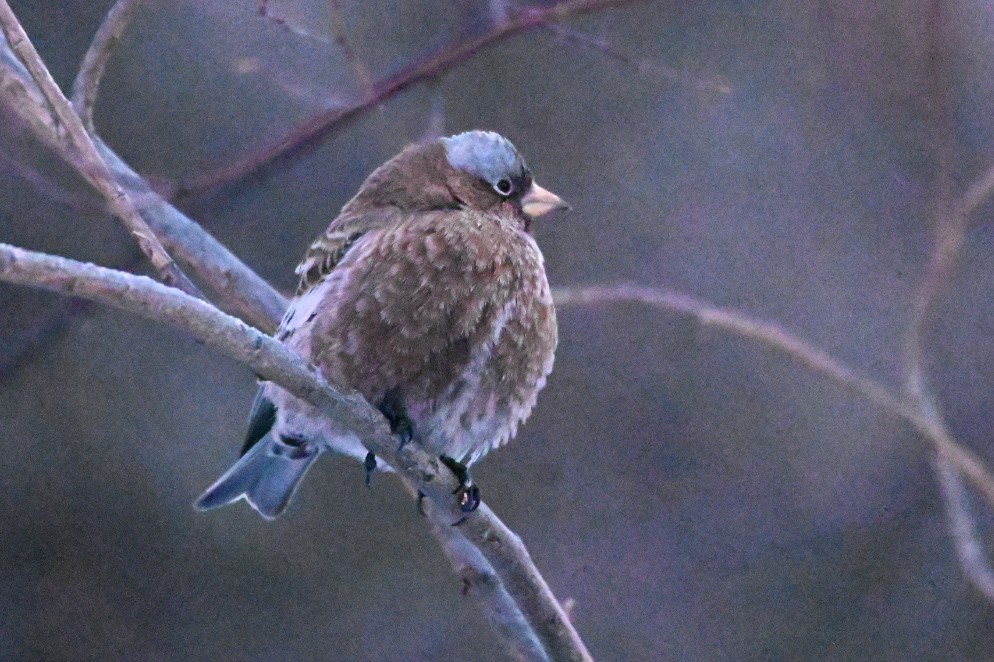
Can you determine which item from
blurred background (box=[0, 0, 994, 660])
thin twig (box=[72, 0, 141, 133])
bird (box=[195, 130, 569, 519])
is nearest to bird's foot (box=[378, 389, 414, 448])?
bird (box=[195, 130, 569, 519])

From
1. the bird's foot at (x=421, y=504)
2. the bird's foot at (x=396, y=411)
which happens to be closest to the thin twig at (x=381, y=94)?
the bird's foot at (x=396, y=411)

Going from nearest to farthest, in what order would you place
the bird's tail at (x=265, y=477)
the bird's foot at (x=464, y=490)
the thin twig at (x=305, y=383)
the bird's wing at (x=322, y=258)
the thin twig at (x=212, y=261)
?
the thin twig at (x=305, y=383)
the bird's foot at (x=464, y=490)
the thin twig at (x=212, y=261)
the bird's wing at (x=322, y=258)
the bird's tail at (x=265, y=477)

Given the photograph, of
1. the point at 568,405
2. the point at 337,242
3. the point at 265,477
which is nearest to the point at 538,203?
the point at 337,242

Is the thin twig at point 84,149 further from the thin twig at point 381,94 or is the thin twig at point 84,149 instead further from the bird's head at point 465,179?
the bird's head at point 465,179

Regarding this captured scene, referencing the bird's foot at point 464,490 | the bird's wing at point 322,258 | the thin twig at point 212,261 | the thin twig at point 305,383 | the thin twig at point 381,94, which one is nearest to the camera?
the thin twig at point 305,383

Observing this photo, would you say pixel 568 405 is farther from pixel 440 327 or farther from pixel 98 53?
pixel 98 53

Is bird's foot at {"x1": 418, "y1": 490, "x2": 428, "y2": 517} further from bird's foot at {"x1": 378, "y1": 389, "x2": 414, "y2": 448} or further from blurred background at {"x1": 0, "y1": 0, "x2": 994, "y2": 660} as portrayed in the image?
blurred background at {"x1": 0, "y1": 0, "x2": 994, "y2": 660}

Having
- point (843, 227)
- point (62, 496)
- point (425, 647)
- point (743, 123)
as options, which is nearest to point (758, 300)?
point (843, 227)
